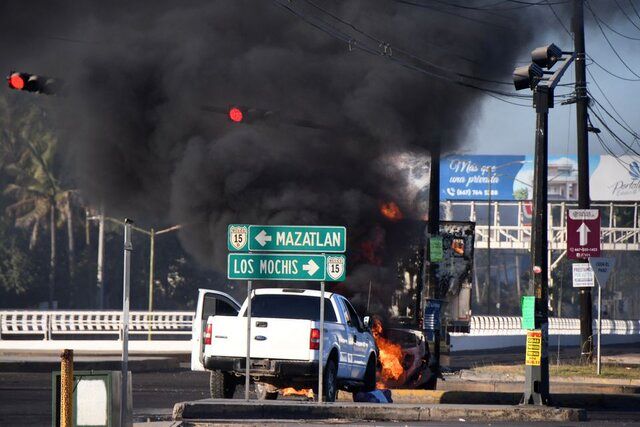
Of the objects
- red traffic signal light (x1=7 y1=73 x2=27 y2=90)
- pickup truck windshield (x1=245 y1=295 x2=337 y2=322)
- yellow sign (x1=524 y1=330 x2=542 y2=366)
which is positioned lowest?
yellow sign (x1=524 y1=330 x2=542 y2=366)

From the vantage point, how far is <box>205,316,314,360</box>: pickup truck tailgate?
1587 centimetres

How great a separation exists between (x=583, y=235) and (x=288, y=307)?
10.1 metres

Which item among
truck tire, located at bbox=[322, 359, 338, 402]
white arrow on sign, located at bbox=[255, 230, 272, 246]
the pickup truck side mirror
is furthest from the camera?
the pickup truck side mirror

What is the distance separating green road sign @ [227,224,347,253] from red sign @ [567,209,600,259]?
1008 cm

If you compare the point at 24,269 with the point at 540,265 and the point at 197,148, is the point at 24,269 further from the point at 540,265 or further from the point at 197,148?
the point at 540,265

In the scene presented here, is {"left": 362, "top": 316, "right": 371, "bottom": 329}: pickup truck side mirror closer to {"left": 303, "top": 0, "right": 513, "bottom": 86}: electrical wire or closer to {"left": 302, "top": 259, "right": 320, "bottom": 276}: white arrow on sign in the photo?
{"left": 302, "top": 259, "right": 320, "bottom": 276}: white arrow on sign

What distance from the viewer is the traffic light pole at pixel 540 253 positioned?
16.0 m

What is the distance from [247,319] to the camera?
15.7m

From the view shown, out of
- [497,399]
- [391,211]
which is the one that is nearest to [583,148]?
[391,211]

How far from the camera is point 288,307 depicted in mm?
16875

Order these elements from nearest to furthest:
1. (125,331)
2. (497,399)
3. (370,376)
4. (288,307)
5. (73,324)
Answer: (125,331) < (288,307) < (370,376) < (497,399) < (73,324)

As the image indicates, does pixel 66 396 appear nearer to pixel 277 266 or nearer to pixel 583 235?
pixel 277 266

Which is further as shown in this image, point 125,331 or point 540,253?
point 540,253

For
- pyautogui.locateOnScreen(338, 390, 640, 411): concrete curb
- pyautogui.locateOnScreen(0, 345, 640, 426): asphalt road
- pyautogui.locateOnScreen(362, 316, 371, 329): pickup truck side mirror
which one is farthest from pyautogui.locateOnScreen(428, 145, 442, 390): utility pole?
pyautogui.locateOnScreen(362, 316, 371, 329): pickup truck side mirror
